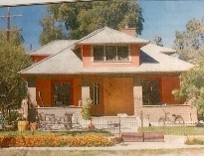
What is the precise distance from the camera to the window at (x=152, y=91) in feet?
38.2

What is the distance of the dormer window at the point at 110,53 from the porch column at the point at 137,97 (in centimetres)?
124

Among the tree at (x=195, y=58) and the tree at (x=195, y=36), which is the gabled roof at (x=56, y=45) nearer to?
the tree at (x=195, y=58)

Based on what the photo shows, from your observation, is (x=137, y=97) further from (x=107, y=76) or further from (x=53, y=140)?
(x=53, y=140)

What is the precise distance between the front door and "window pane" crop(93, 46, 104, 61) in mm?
1561

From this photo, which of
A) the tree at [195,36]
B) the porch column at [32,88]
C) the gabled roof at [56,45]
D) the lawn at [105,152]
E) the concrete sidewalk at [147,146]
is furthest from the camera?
the porch column at [32,88]

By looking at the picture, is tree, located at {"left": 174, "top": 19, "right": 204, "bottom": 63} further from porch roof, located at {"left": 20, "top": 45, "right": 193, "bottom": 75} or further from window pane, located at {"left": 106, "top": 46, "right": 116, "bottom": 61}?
window pane, located at {"left": 106, "top": 46, "right": 116, "bottom": 61}

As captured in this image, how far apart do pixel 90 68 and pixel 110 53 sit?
105 centimetres

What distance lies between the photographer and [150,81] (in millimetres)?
12977

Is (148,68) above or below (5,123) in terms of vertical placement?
above

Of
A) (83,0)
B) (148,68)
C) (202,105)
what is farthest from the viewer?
(148,68)

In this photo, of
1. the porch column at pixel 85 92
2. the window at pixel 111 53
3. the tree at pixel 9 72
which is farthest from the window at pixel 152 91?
the tree at pixel 9 72

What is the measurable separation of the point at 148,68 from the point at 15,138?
25.3ft

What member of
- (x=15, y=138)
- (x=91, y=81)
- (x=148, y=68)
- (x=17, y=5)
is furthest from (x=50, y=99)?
(x=17, y=5)

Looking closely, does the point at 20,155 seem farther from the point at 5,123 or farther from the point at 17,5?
the point at 17,5
